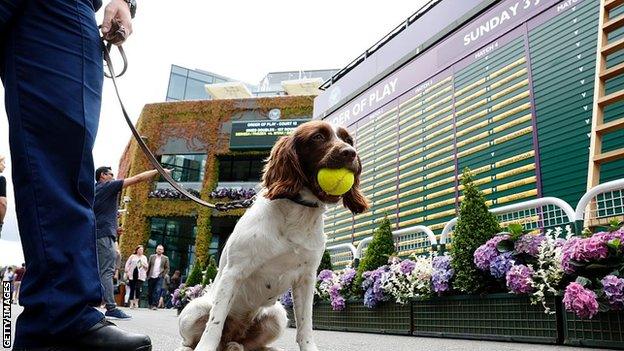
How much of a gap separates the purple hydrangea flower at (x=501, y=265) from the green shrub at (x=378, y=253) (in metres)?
1.95

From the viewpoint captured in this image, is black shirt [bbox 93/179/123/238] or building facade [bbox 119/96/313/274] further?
building facade [bbox 119/96/313/274]

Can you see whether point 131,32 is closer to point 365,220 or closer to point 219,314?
point 219,314

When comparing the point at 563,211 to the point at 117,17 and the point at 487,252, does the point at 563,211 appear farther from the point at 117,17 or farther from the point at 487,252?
the point at 117,17

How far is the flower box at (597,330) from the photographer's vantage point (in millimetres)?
3309

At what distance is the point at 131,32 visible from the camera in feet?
6.36

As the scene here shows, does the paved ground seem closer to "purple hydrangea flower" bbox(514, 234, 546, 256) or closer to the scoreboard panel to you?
"purple hydrangea flower" bbox(514, 234, 546, 256)

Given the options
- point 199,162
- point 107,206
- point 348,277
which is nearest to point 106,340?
point 107,206

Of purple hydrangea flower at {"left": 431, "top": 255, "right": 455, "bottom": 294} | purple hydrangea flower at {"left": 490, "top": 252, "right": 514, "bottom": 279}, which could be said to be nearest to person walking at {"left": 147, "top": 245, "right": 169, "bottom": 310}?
purple hydrangea flower at {"left": 431, "top": 255, "right": 455, "bottom": 294}

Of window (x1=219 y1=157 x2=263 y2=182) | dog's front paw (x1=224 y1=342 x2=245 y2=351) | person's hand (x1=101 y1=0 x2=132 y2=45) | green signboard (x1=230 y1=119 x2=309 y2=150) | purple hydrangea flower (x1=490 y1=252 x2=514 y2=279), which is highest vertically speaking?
green signboard (x1=230 y1=119 x2=309 y2=150)

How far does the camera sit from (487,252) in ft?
14.3

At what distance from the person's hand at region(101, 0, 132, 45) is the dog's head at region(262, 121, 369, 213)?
1.00 metres

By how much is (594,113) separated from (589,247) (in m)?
2.11

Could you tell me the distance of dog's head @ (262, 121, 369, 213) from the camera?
238cm

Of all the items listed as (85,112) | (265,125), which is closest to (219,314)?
(85,112)
